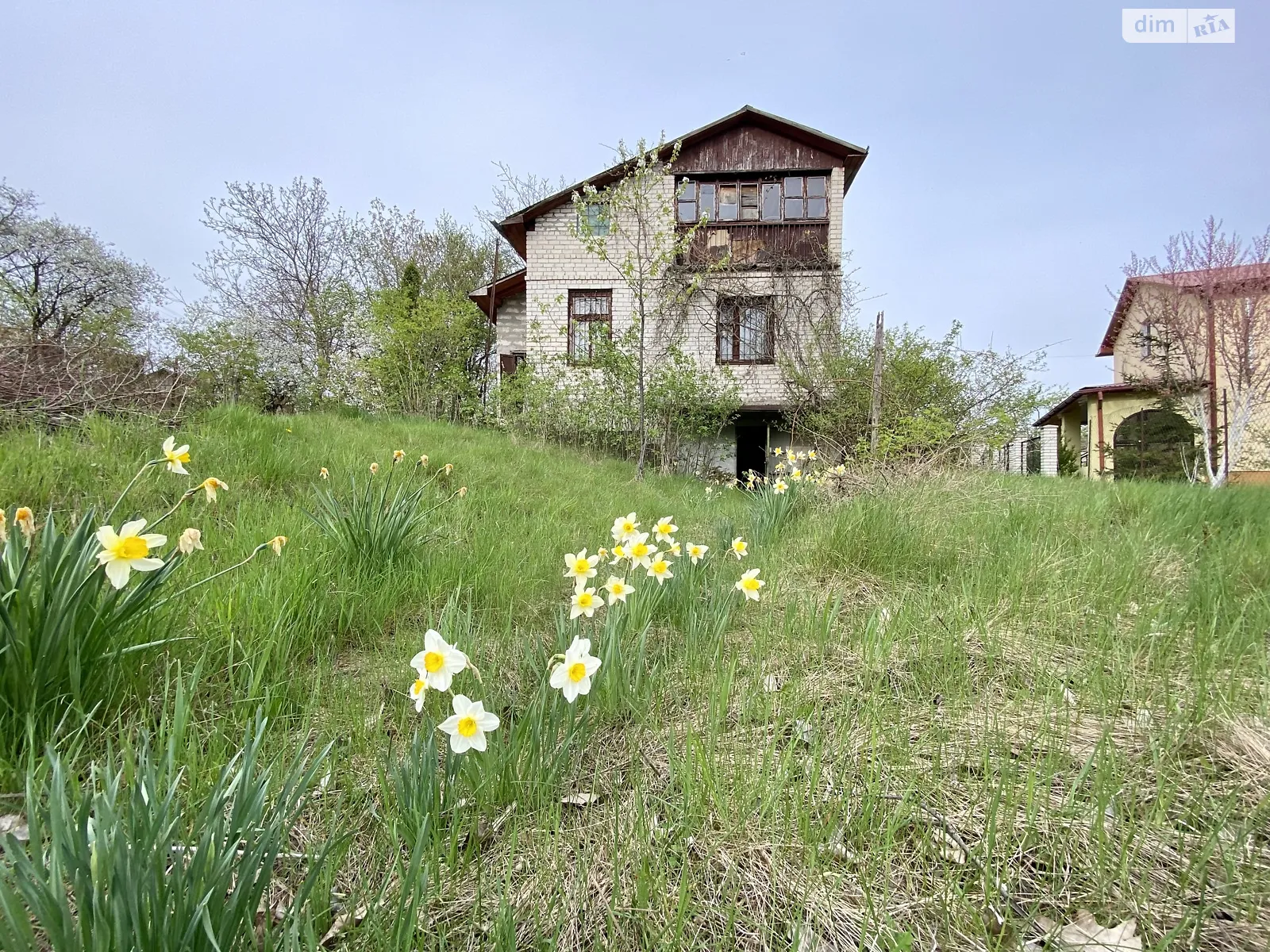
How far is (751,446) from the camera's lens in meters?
14.1

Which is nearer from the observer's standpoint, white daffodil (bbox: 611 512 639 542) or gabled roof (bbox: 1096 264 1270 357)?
white daffodil (bbox: 611 512 639 542)

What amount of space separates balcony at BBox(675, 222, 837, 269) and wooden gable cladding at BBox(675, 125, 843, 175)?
128 centimetres

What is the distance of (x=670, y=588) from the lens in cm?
218

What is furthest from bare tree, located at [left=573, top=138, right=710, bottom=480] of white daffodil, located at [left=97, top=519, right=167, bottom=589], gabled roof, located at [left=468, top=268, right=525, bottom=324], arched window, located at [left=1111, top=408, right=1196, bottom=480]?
arched window, located at [left=1111, top=408, right=1196, bottom=480]

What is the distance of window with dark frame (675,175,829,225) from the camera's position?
472 inches

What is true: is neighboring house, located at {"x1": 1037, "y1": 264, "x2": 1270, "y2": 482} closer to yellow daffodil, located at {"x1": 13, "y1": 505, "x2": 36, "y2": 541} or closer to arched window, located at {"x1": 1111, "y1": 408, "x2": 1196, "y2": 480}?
arched window, located at {"x1": 1111, "y1": 408, "x2": 1196, "y2": 480}

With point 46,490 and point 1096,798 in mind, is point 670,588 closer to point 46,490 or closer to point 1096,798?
point 1096,798

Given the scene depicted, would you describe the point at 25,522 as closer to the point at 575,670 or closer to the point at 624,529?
the point at 575,670

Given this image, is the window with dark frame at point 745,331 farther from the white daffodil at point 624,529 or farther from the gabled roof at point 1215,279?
the white daffodil at point 624,529

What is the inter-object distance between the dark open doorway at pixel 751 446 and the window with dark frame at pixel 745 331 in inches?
76.0

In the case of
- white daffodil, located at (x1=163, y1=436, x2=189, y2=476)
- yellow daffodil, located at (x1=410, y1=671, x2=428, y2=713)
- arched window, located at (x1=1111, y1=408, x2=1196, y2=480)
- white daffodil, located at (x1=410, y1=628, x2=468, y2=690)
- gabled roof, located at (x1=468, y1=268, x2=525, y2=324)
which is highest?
gabled roof, located at (x1=468, y1=268, x2=525, y2=324)

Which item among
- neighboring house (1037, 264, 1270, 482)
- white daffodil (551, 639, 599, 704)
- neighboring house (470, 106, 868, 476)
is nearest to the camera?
white daffodil (551, 639, 599, 704)

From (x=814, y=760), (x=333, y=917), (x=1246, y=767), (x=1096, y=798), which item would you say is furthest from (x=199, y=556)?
(x=1246, y=767)

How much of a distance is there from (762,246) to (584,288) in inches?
168
